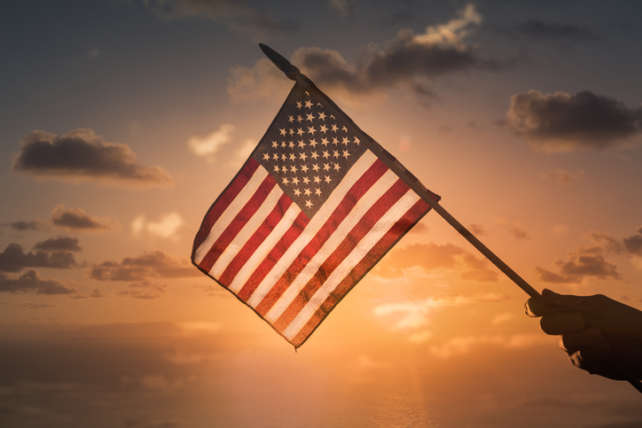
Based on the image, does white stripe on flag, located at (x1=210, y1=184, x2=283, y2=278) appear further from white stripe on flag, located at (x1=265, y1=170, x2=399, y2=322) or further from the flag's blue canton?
white stripe on flag, located at (x1=265, y1=170, x2=399, y2=322)

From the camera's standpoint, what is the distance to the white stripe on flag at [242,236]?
9.62 m

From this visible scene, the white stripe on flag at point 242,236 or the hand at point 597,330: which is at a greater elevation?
the white stripe on flag at point 242,236

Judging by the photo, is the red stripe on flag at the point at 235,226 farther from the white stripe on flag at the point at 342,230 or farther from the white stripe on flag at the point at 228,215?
the white stripe on flag at the point at 342,230

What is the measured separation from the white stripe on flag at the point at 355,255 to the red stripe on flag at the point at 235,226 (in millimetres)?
2085

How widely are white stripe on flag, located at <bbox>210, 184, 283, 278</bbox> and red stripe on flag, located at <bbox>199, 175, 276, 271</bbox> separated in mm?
60

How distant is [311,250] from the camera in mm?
9328

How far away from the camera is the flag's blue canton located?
9.14 meters

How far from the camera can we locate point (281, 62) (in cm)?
920

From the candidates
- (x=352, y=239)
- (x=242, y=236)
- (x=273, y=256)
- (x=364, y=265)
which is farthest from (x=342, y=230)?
(x=242, y=236)

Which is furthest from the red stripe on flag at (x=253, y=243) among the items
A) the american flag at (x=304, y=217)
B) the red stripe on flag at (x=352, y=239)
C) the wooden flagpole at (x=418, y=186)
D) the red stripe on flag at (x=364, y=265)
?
the wooden flagpole at (x=418, y=186)

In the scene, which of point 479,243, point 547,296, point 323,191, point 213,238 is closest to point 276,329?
point 213,238

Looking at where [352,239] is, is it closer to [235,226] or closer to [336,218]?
[336,218]

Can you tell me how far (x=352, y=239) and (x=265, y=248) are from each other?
1.88m

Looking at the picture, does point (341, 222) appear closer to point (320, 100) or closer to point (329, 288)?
point (329, 288)
